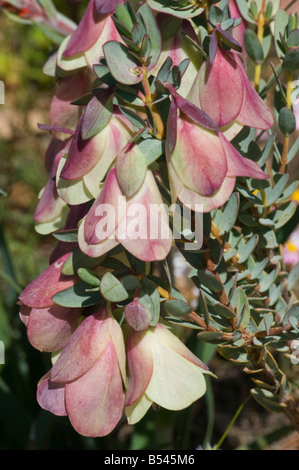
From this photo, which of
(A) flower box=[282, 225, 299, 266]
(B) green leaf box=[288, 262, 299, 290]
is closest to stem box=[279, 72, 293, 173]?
(B) green leaf box=[288, 262, 299, 290]

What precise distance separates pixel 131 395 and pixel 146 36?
26cm

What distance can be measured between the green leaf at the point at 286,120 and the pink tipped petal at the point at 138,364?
0.23 metres

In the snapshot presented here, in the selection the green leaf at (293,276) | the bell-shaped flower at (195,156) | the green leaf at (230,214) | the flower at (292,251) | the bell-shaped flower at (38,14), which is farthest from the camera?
the flower at (292,251)

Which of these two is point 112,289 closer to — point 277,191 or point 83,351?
point 83,351

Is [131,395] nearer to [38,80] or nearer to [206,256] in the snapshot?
[206,256]

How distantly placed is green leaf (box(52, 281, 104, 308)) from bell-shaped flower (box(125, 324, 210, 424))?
5cm

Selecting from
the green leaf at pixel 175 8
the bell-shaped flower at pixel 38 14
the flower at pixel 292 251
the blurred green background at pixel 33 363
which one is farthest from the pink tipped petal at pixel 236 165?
the flower at pixel 292 251

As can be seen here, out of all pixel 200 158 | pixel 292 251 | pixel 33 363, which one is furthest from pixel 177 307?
pixel 292 251

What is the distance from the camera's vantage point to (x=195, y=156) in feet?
1.25

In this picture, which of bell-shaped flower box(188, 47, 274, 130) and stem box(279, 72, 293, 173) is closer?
bell-shaped flower box(188, 47, 274, 130)

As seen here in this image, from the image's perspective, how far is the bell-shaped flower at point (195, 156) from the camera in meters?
0.38

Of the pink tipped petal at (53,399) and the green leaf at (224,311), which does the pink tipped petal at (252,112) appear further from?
the pink tipped petal at (53,399)

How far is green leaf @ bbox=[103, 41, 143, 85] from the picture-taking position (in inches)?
15.4

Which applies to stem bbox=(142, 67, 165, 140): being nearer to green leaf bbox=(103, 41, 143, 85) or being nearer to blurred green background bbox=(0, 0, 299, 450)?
green leaf bbox=(103, 41, 143, 85)
